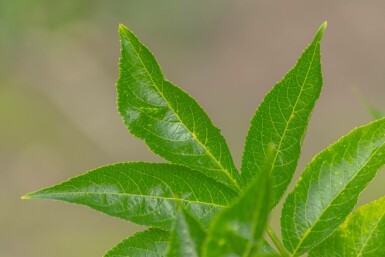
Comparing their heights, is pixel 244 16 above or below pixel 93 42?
below

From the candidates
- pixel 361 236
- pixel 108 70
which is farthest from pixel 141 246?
pixel 108 70

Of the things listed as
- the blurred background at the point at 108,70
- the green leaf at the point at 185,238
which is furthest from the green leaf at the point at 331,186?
the blurred background at the point at 108,70

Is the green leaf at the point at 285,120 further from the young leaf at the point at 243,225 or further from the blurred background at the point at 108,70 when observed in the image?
the blurred background at the point at 108,70

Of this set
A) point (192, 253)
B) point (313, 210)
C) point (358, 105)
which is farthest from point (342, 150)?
point (358, 105)

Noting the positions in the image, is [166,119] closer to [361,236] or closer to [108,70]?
[361,236]

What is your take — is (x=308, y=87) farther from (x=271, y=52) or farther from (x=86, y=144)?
(x=271, y=52)

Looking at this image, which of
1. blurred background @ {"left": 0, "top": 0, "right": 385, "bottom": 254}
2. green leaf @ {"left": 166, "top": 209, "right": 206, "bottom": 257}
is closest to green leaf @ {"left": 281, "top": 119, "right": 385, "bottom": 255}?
green leaf @ {"left": 166, "top": 209, "right": 206, "bottom": 257}
